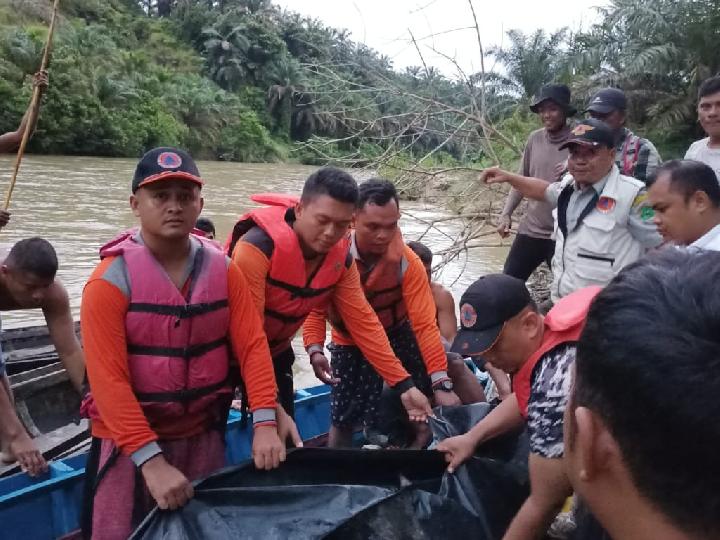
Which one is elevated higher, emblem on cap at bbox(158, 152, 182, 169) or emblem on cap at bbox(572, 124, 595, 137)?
emblem on cap at bbox(572, 124, 595, 137)

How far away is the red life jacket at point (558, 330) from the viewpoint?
156 cm

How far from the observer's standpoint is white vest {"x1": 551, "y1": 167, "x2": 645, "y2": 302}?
299 cm

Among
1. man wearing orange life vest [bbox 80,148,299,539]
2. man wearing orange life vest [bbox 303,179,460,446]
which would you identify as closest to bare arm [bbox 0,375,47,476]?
man wearing orange life vest [bbox 80,148,299,539]

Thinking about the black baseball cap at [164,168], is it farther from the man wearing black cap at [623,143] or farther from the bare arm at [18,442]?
the man wearing black cap at [623,143]

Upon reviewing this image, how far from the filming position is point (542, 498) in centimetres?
159

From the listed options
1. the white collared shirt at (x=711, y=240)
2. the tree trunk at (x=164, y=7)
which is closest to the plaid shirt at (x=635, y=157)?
the white collared shirt at (x=711, y=240)

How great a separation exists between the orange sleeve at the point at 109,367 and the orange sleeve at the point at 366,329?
1.04 metres

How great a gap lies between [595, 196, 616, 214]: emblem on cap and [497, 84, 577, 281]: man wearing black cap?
3.26 feet

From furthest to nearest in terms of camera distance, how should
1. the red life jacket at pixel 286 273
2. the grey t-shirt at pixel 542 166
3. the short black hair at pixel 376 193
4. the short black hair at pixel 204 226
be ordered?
the short black hair at pixel 204 226
the grey t-shirt at pixel 542 166
the short black hair at pixel 376 193
the red life jacket at pixel 286 273

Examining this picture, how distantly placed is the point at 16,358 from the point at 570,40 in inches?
641

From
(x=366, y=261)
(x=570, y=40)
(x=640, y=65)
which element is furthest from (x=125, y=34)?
(x=366, y=261)

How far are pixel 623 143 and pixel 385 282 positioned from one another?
1605 mm

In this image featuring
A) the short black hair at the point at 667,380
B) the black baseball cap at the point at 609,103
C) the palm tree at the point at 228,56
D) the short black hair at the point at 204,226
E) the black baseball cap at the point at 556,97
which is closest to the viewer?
the short black hair at the point at 667,380

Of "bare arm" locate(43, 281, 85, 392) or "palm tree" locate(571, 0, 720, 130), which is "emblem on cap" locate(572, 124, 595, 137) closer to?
"bare arm" locate(43, 281, 85, 392)
